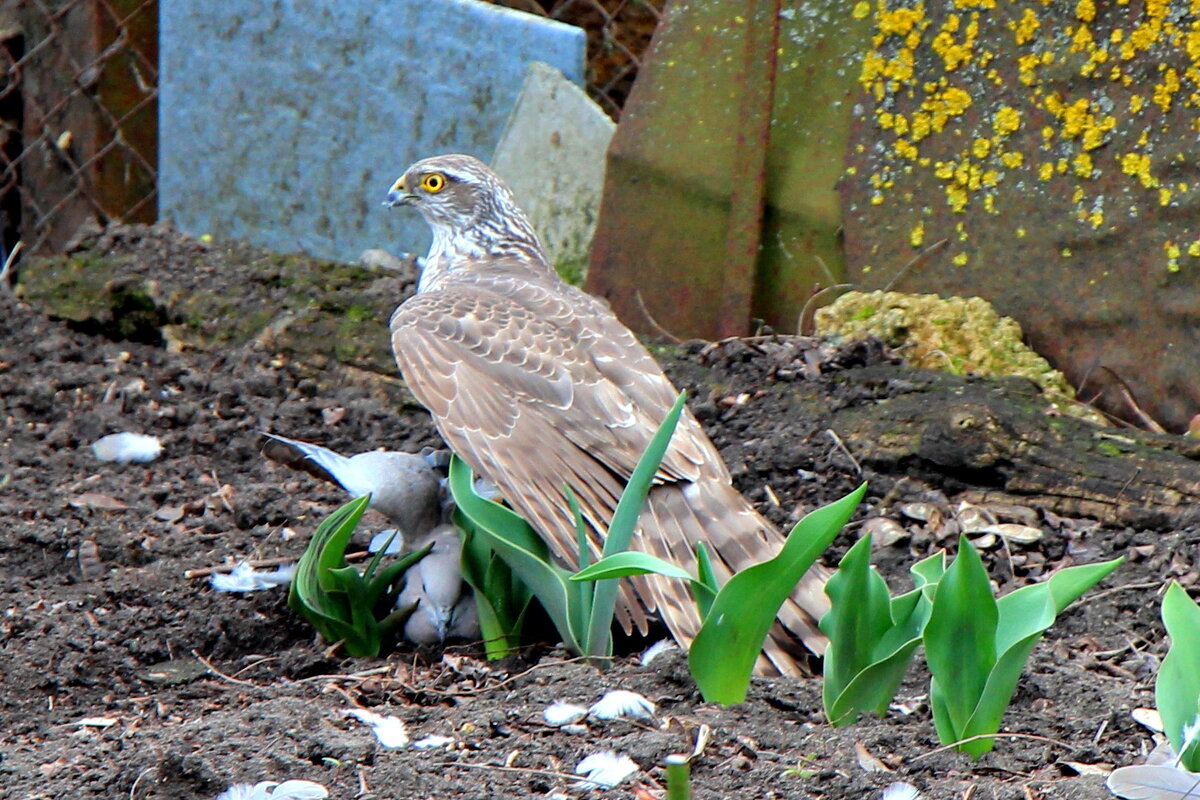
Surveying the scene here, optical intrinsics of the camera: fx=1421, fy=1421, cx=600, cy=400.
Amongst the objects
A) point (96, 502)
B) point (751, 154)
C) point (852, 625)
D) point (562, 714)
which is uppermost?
point (751, 154)

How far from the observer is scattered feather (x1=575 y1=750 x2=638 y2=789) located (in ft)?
7.57

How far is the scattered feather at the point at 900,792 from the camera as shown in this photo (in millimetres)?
2213

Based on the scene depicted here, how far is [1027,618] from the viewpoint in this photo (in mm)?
2439

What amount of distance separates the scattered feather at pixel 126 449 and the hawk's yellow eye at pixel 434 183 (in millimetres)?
1271

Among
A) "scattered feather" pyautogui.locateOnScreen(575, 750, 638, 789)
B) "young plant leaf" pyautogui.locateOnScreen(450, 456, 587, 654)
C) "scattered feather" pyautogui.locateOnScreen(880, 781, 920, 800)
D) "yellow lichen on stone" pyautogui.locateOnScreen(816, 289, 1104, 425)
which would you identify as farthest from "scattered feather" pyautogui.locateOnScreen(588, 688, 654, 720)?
"yellow lichen on stone" pyautogui.locateOnScreen(816, 289, 1104, 425)

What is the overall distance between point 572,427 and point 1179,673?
1.56 m

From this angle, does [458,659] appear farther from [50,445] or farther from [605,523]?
[50,445]

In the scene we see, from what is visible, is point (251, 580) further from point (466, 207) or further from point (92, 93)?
point (92, 93)

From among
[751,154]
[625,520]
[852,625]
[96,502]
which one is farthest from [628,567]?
[751,154]

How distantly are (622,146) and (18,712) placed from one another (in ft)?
9.50

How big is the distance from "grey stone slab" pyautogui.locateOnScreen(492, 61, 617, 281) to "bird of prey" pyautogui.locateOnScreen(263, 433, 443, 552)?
2449mm

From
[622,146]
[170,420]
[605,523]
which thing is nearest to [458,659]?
[605,523]

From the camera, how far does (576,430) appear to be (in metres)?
3.41

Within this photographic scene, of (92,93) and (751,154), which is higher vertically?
(751,154)
